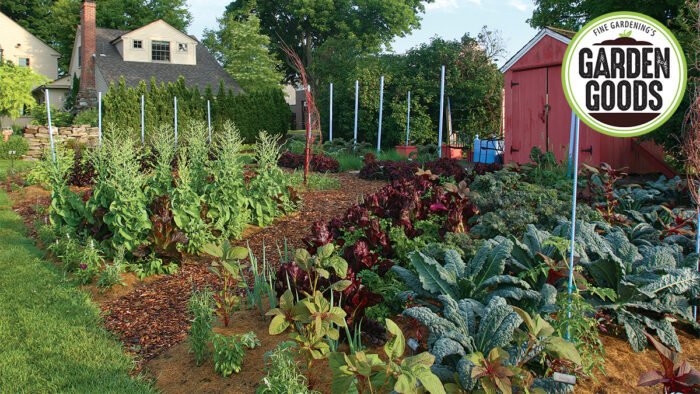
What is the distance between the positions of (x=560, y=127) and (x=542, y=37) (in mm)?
1646

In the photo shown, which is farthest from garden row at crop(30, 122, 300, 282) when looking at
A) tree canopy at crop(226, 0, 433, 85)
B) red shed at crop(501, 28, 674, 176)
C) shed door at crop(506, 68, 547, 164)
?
tree canopy at crop(226, 0, 433, 85)

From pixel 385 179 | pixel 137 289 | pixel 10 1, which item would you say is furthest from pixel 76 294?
pixel 10 1

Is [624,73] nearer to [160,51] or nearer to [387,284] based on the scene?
[387,284]

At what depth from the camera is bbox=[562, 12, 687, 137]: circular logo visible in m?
2.27

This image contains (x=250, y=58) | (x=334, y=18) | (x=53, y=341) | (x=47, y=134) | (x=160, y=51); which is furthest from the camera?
(x=334, y=18)

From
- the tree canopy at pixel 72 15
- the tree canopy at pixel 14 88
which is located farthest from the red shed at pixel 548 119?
A: the tree canopy at pixel 72 15

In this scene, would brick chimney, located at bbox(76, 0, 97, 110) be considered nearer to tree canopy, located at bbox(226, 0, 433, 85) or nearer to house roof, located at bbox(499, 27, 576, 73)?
tree canopy, located at bbox(226, 0, 433, 85)

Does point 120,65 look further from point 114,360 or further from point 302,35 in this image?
point 114,360

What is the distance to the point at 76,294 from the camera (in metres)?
4.04

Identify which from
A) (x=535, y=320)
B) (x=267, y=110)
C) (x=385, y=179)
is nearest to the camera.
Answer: (x=535, y=320)

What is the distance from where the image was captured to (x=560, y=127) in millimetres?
8844

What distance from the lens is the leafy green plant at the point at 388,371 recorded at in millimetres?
1888

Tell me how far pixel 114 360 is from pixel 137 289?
3.98ft

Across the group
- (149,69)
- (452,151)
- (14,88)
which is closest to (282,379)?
(452,151)
